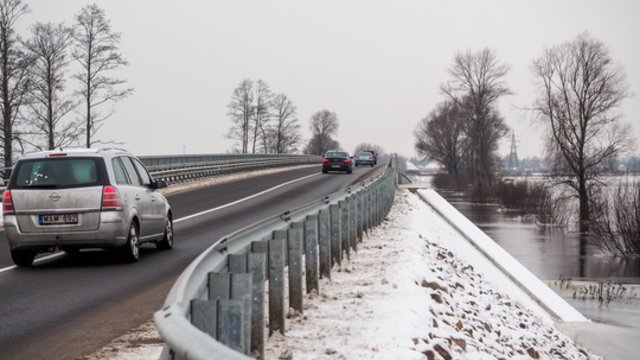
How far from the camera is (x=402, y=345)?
7133 millimetres

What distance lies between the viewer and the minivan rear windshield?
11.2 metres

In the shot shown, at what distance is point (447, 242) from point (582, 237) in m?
28.8

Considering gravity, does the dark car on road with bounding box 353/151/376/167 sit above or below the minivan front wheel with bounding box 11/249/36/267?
above

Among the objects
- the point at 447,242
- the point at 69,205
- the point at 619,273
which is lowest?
the point at 619,273

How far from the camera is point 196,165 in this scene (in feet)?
120

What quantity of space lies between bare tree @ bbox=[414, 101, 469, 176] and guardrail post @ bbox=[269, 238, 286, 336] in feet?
367

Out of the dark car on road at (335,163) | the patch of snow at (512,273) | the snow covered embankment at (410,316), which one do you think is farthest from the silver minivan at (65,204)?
the dark car on road at (335,163)

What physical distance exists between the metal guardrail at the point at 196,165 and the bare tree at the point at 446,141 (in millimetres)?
71776

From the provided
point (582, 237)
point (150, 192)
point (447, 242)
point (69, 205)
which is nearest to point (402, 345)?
point (69, 205)

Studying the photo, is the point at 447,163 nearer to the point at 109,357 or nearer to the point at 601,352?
the point at 601,352

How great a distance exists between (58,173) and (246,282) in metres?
6.97

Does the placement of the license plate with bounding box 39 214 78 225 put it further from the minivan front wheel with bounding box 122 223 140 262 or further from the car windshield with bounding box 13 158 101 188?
the minivan front wheel with bounding box 122 223 140 262

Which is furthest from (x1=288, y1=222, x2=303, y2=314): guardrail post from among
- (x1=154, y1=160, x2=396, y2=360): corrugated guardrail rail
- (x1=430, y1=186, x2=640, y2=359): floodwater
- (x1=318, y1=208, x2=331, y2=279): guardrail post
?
(x1=430, y1=186, x2=640, y2=359): floodwater

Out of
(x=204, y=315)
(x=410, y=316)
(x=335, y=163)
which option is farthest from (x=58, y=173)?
(x=335, y=163)
